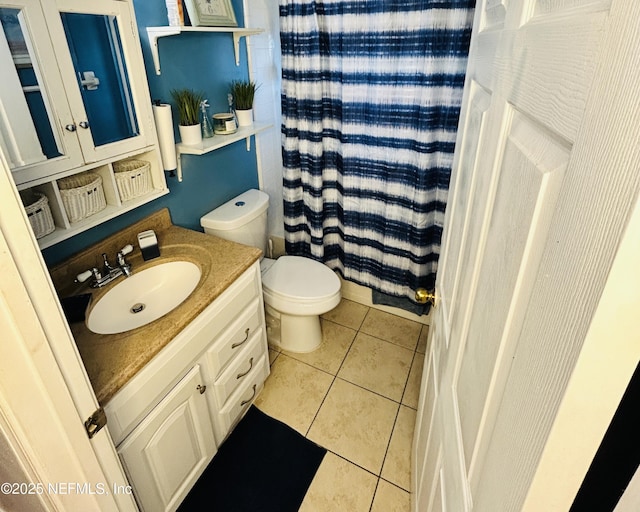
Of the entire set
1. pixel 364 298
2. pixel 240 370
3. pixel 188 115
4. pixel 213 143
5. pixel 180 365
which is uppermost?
pixel 188 115

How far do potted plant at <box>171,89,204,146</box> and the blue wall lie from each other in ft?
0.15

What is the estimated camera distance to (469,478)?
622 millimetres

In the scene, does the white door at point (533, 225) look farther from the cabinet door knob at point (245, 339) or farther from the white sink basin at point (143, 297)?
the white sink basin at point (143, 297)

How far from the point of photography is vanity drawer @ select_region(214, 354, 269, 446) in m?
1.56

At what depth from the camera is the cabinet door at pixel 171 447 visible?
115 cm

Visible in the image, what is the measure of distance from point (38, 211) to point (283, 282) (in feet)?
3.63

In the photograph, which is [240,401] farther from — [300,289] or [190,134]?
[190,134]

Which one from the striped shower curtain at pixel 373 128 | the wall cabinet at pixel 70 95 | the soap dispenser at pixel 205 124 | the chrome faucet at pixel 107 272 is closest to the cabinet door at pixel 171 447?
the chrome faucet at pixel 107 272

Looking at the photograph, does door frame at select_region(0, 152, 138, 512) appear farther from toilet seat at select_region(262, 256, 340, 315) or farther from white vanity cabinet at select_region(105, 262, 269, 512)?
toilet seat at select_region(262, 256, 340, 315)

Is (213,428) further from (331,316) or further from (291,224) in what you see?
(291,224)

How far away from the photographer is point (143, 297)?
4.78 ft

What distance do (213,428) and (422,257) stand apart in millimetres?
1320

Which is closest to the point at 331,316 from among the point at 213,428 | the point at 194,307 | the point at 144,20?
the point at 213,428

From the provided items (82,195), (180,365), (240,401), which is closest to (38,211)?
(82,195)
